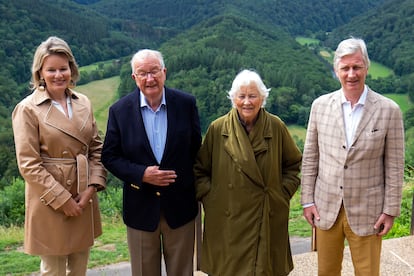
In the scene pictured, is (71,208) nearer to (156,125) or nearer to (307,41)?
(156,125)

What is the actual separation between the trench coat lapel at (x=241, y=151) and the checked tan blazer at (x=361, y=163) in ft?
1.21

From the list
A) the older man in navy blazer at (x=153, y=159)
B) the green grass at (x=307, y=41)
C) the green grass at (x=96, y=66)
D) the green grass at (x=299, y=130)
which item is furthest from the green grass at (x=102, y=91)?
the older man in navy blazer at (x=153, y=159)

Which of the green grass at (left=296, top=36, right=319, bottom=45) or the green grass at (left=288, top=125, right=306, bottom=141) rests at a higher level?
the green grass at (left=296, top=36, right=319, bottom=45)

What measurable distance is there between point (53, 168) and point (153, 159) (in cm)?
52

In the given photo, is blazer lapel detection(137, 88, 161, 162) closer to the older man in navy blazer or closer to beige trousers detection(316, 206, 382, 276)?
the older man in navy blazer

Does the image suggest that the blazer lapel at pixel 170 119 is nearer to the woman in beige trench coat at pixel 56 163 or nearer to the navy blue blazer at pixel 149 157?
the navy blue blazer at pixel 149 157

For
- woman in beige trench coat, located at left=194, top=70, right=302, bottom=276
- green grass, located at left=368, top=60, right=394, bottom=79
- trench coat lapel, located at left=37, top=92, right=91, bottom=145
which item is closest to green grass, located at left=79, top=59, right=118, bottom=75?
green grass, located at left=368, top=60, right=394, bottom=79

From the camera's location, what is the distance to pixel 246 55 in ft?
200

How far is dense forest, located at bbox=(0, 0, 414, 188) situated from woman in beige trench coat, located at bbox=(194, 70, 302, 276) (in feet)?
71.1

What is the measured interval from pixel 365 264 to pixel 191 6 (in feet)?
346

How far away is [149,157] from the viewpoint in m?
2.49

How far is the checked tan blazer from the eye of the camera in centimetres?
235

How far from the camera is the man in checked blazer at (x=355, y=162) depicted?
2.35m

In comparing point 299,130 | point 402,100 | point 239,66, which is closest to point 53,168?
point 299,130
